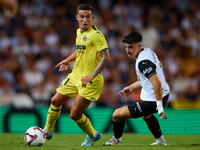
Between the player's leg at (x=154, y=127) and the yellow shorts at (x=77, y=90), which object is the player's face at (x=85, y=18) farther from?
the player's leg at (x=154, y=127)

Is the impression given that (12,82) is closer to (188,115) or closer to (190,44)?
(188,115)

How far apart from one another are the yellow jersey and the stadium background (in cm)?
343

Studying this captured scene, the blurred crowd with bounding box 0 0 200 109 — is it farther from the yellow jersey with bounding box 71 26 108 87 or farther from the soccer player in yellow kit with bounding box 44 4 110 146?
the yellow jersey with bounding box 71 26 108 87

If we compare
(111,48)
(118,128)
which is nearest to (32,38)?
(111,48)

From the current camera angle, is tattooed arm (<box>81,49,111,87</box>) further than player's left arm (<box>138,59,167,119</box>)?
Yes

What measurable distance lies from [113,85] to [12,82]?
11.1 feet

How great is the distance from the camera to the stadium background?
31.3 feet

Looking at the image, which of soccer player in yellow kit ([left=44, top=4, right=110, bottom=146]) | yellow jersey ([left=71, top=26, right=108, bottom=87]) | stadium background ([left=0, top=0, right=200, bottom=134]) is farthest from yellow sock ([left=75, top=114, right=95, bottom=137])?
stadium background ([left=0, top=0, right=200, bottom=134])

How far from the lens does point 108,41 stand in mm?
13156

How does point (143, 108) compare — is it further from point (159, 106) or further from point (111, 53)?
point (111, 53)

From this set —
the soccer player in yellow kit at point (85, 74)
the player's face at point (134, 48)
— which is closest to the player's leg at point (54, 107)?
the soccer player in yellow kit at point (85, 74)

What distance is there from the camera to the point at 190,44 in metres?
13.7

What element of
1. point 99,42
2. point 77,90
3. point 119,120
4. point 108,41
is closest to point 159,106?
point 119,120

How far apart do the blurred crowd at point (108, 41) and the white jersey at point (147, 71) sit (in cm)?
513
